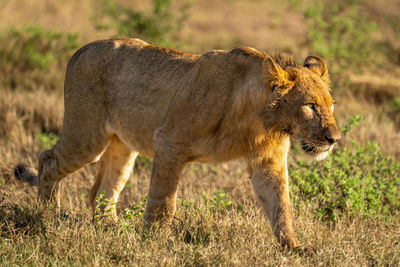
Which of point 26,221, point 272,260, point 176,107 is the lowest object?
point 26,221

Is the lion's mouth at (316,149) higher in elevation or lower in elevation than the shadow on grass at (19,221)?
higher

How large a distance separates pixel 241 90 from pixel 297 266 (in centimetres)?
140

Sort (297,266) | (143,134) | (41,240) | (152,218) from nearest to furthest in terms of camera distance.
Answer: (297,266) < (41,240) < (152,218) < (143,134)

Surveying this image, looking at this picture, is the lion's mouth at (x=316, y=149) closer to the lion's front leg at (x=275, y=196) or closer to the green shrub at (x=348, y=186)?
the lion's front leg at (x=275, y=196)

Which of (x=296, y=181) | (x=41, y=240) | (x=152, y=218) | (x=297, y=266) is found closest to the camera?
(x=297, y=266)

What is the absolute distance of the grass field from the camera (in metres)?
4.53

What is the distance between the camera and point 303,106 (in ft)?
14.5

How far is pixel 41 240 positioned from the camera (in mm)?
4676

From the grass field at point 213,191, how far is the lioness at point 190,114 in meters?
0.32

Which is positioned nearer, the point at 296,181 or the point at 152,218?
the point at 152,218

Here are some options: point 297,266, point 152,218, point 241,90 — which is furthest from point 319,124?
point 152,218

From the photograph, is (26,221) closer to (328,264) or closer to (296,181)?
(328,264)

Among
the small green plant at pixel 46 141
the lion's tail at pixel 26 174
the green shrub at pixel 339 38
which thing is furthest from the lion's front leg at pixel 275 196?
the green shrub at pixel 339 38

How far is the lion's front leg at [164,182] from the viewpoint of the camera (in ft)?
16.1
